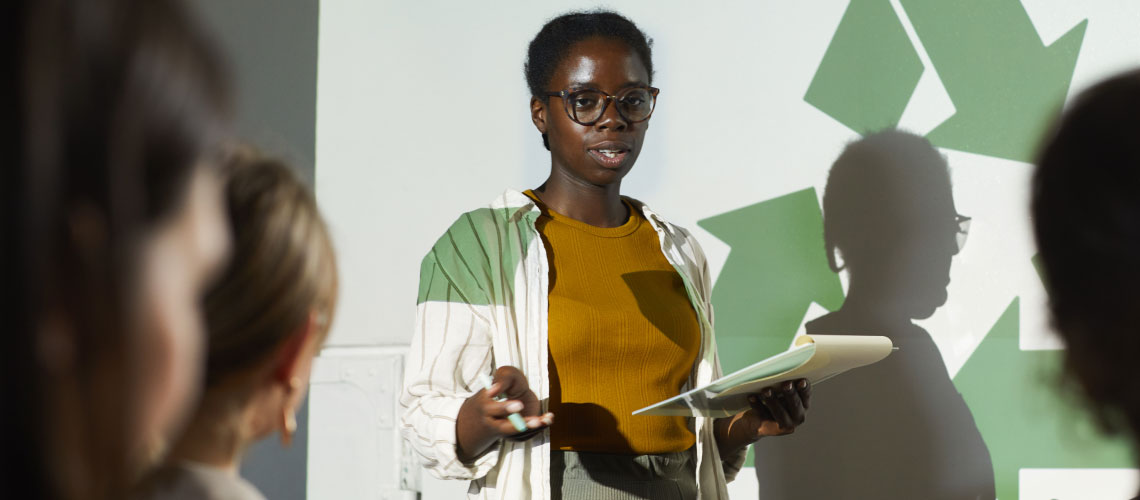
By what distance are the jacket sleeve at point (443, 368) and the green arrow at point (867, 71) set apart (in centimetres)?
102

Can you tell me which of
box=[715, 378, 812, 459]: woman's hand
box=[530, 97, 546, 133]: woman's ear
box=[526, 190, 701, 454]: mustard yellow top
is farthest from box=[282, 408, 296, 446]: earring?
box=[530, 97, 546, 133]: woman's ear

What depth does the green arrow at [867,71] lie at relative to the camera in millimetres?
2115

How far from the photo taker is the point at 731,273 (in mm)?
2250

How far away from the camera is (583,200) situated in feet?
5.63

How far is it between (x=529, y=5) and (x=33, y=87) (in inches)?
89.7

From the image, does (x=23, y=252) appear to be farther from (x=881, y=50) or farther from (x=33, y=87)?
(x=881, y=50)

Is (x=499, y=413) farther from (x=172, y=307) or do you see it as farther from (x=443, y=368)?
(x=172, y=307)

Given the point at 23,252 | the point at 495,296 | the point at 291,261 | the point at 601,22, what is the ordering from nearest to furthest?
the point at 23,252 → the point at 291,261 → the point at 495,296 → the point at 601,22

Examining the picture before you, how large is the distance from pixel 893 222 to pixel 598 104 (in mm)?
772

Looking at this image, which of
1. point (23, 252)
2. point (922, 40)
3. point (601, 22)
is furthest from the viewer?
point (922, 40)

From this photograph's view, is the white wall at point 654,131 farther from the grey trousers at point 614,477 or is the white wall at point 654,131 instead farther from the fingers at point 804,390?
the grey trousers at point 614,477

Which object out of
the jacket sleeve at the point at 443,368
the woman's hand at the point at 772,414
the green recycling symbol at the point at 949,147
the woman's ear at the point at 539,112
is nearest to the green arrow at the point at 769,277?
the green recycling symbol at the point at 949,147

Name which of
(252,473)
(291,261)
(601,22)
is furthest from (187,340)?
(252,473)

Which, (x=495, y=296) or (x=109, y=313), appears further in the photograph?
(x=495, y=296)
